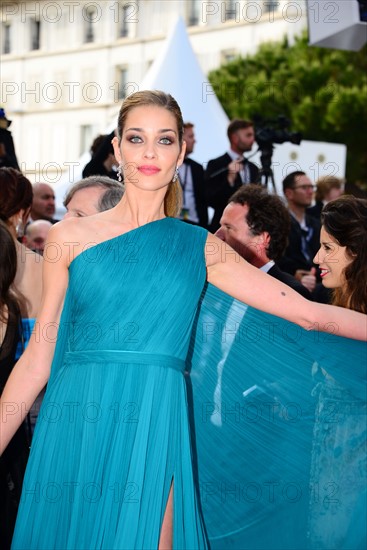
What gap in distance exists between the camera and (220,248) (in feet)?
9.70

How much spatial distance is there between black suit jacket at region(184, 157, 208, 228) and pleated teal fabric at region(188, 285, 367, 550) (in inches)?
200

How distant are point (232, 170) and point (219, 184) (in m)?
0.17

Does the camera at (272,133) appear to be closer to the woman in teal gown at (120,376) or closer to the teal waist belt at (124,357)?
the woman in teal gown at (120,376)

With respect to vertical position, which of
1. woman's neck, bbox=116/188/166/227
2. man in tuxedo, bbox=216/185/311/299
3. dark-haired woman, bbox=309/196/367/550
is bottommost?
dark-haired woman, bbox=309/196/367/550

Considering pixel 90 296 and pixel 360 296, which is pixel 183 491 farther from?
pixel 360 296

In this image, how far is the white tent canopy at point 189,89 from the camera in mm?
12445

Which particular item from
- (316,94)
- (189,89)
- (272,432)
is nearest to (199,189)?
(189,89)

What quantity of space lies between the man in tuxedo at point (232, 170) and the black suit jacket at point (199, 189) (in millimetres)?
120

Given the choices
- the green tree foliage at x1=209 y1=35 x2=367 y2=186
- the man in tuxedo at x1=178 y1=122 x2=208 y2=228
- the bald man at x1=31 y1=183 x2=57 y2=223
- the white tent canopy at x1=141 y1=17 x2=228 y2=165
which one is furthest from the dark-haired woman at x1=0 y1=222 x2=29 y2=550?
the green tree foliage at x1=209 y1=35 x2=367 y2=186

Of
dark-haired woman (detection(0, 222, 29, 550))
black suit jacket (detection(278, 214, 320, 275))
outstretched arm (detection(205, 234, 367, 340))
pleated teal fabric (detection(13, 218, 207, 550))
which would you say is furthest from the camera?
black suit jacket (detection(278, 214, 320, 275))

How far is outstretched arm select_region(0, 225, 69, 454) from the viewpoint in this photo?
9.24 ft

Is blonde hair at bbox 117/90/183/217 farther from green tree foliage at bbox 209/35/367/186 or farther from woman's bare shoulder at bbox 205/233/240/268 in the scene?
green tree foliage at bbox 209/35/367/186

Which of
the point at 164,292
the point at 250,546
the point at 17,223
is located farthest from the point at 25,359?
the point at 17,223

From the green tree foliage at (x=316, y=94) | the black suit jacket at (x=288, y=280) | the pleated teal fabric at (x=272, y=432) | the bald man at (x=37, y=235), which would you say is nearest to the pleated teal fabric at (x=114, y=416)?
the pleated teal fabric at (x=272, y=432)
